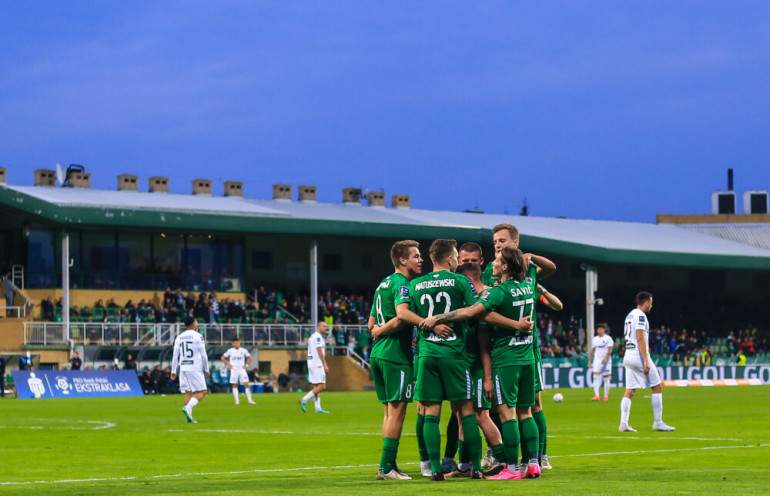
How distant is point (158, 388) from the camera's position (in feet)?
164

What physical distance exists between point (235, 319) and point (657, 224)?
1724 inches

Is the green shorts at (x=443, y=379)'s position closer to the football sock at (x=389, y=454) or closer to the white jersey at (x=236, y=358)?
the football sock at (x=389, y=454)

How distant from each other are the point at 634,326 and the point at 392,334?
9.17 meters

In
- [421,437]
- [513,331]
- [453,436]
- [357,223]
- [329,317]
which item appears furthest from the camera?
[357,223]

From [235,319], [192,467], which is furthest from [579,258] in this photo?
[192,467]

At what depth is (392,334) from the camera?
12961 millimetres

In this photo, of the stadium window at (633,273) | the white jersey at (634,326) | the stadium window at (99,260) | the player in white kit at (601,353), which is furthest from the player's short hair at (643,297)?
the stadium window at (633,273)

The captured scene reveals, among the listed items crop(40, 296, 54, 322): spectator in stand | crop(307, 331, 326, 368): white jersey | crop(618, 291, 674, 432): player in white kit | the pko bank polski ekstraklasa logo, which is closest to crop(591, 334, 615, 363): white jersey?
crop(307, 331, 326, 368): white jersey

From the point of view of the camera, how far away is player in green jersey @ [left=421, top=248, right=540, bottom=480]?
41.5 ft

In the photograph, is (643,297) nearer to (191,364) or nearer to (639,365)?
(639,365)

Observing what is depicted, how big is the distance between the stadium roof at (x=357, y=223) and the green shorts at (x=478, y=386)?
1809 inches

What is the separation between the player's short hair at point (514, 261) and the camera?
1274 centimetres

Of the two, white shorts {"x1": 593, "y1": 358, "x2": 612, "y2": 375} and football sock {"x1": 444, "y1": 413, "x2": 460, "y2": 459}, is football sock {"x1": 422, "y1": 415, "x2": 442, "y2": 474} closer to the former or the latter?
football sock {"x1": 444, "y1": 413, "x2": 460, "y2": 459}

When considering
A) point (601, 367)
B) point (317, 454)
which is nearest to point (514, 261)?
point (317, 454)
